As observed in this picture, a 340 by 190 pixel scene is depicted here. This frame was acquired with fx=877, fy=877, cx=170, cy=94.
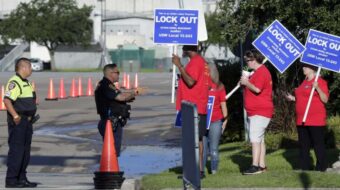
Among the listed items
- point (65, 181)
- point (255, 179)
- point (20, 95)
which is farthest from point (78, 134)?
point (255, 179)

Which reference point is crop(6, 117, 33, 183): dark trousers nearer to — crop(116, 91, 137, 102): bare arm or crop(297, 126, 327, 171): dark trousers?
crop(116, 91, 137, 102): bare arm

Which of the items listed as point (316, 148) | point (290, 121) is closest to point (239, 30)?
point (290, 121)

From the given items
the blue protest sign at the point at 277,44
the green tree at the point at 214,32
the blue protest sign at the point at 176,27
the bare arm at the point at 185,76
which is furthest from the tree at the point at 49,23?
the bare arm at the point at 185,76

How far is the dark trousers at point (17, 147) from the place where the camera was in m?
11.2

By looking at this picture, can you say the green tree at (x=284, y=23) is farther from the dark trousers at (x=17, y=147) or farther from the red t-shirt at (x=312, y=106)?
→ the dark trousers at (x=17, y=147)

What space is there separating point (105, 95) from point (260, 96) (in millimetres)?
2576

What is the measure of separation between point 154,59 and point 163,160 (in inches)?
2939

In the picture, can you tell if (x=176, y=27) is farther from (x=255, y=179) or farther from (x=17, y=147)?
(x=255, y=179)

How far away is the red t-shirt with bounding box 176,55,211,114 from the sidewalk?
123cm

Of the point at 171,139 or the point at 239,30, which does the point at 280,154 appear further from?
the point at 171,139

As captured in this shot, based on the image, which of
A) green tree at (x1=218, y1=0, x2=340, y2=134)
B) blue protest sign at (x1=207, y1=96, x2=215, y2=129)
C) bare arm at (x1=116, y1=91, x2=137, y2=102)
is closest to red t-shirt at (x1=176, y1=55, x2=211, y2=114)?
blue protest sign at (x1=207, y1=96, x2=215, y2=129)

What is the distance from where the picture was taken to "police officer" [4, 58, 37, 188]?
36.4ft

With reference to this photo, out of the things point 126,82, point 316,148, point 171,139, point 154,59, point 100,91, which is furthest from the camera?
point 154,59

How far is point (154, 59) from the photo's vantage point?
90188mm
